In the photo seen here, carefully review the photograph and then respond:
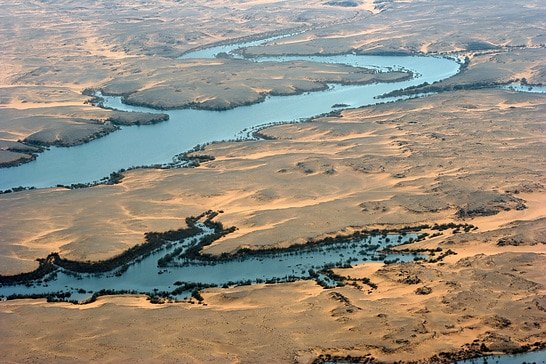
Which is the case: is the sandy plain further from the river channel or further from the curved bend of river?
the curved bend of river

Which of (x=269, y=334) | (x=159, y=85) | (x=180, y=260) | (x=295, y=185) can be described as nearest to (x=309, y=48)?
(x=159, y=85)

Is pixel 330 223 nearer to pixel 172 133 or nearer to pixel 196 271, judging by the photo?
pixel 196 271

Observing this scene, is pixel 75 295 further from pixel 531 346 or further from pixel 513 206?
pixel 513 206

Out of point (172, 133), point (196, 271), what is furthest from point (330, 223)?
point (172, 133)

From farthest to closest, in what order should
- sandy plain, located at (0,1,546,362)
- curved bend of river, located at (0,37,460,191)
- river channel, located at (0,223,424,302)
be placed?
1. curved bend of river, located at (0,37,460,191)
2. river channel, located at (0,223,424,302)
3. sandy plain, located at (0,1,546,362)

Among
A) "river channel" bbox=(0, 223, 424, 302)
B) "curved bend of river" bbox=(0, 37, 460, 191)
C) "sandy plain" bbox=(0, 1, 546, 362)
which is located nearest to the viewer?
"sandy plain" bbox=(0, 1, 546, 362)

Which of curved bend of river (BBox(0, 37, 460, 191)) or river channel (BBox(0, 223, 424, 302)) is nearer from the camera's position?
river channel (BBox(0, 223, 424, 302))

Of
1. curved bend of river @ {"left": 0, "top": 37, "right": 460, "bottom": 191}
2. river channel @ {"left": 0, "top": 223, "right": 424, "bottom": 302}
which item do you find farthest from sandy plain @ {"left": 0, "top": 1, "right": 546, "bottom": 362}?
curved bend of river @ {"left": 0, "top": 37, "right": 460, "bottom": 191}

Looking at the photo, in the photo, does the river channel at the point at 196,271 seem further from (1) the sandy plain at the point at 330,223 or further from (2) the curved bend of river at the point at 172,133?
(2) the curved bend of river at the point at 172,133
